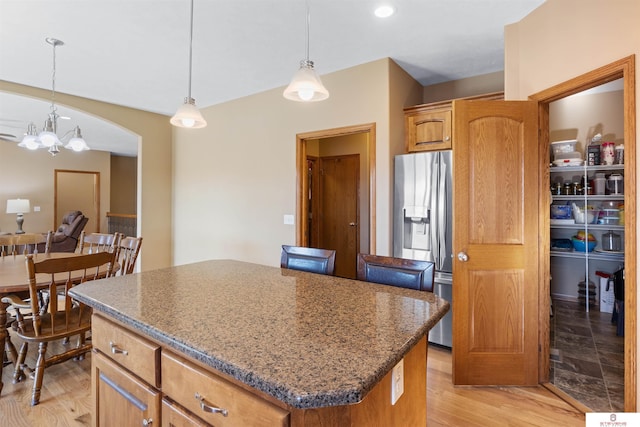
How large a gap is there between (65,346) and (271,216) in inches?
90.6

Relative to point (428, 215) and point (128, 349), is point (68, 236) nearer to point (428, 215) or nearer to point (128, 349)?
point (128, 349)

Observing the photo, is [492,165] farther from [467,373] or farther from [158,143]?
[158,143]

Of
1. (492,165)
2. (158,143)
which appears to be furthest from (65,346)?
(492,165)

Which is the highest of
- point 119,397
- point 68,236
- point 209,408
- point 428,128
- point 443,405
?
point 428,128

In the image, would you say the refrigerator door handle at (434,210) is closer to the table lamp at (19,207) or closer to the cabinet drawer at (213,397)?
the cabinet drawer at (213,397)

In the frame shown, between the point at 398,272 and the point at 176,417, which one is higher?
the point at 398,272

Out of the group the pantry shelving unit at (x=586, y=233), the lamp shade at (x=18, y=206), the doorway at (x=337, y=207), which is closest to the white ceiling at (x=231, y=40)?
the pantry shelving unit at (x=586, y=233)

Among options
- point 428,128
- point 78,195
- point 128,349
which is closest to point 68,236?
point 78,195

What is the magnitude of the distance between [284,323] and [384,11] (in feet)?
7.64

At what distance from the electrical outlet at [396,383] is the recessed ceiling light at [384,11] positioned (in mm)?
2357

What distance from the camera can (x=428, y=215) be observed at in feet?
9.64

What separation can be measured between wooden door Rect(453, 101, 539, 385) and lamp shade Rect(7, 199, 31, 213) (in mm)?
8682

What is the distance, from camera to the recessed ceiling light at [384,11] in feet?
7.57

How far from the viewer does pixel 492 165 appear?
2.31 meters
